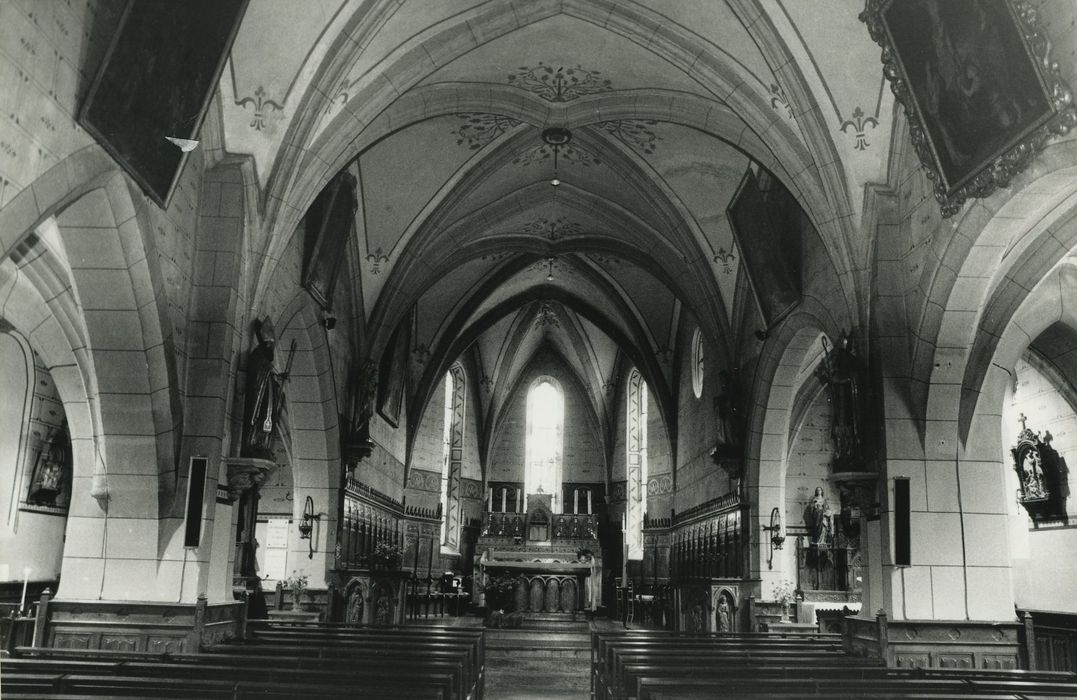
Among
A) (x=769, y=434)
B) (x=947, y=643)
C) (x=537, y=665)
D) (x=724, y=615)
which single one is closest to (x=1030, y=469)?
(x=769, y=434)

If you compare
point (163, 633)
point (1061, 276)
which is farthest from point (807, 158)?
point (163, 633)

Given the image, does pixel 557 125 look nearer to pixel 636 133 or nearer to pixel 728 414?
pixel 636 133

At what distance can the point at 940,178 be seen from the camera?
7551mm

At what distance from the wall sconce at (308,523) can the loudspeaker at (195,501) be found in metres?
5.41

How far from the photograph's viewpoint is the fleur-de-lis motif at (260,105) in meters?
9.50

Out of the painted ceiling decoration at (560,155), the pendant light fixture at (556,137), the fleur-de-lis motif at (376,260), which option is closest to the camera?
the pendant light fixture at (556,137)

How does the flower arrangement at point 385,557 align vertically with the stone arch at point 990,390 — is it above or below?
below

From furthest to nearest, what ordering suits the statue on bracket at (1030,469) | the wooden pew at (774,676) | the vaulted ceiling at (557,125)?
the statue on bracket at (1030,469)
the vaulted ceiling at (557,125)
the wooden pew at (774,676)

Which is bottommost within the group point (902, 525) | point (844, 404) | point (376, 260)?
point (902, 525)

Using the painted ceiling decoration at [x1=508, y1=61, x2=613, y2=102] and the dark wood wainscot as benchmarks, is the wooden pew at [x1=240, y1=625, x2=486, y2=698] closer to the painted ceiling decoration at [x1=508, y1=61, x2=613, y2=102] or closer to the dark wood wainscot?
the dark wood wainscot

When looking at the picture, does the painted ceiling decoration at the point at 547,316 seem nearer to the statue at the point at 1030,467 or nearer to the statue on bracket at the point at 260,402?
the statue at the point at 1030,467

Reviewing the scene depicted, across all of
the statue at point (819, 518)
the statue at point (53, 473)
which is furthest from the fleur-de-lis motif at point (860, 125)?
the statue at point (53, 473)

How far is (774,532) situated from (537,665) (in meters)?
4.08

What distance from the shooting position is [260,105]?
9547 millimetres
